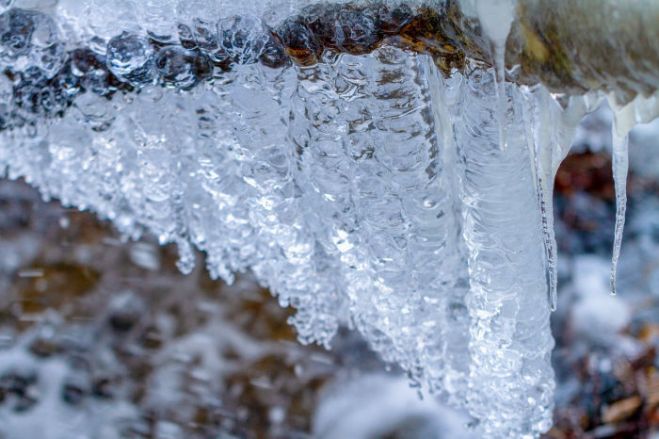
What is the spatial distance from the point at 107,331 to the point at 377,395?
1.29m

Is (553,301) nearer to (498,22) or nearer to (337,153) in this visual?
(337,153)

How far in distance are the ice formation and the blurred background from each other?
1.82 metres

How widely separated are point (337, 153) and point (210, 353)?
2564 mm

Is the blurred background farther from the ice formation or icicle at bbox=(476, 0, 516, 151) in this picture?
icicle at bbox=(476, 0, 516, 151)

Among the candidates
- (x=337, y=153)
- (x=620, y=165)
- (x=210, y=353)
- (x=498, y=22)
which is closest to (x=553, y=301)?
(x=620, y=165)

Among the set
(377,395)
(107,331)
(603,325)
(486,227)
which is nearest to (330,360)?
(377,395)

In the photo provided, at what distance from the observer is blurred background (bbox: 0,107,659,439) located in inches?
134

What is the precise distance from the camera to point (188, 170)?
142 cm

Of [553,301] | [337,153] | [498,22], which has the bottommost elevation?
[553,301]

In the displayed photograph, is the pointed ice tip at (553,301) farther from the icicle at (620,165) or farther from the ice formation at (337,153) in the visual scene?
the icicle at (620,165)

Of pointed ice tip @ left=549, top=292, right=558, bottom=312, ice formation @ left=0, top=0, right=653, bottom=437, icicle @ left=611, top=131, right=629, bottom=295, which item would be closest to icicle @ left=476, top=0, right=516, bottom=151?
ice formation @ left=0, top=0, right=653, bottom=437

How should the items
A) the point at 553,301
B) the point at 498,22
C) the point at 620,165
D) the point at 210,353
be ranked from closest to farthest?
the point at 498,22 → the point at 620,165 → the point at 553,301 → the point at 210,353

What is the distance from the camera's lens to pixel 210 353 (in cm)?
358

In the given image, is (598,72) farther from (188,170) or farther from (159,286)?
(159,286)
